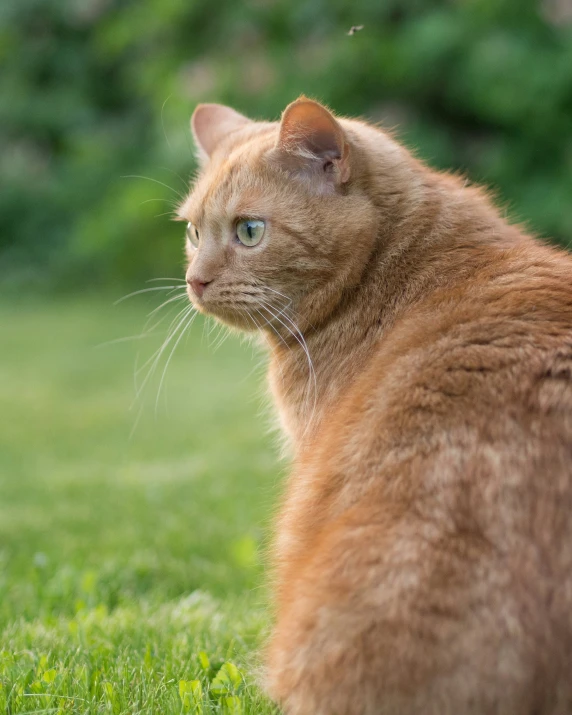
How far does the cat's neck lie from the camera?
2168 mm

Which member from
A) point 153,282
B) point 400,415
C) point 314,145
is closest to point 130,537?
point 314,145

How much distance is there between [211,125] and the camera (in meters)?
2.93

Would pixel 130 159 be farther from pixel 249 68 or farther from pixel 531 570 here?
pixel 531 570

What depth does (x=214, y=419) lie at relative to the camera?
6.54m

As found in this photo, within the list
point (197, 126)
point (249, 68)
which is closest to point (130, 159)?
point (249, 68)

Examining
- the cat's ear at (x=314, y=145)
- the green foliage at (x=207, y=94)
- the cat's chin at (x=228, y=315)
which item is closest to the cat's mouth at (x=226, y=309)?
the cat's chin at (x=228, y=315)

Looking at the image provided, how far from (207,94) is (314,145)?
8.36 m

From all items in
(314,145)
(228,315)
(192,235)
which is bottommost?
(228,315)

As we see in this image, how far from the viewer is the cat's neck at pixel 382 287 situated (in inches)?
85.4

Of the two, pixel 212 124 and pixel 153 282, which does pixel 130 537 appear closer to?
pixel 212 124

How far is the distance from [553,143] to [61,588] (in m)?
7.62

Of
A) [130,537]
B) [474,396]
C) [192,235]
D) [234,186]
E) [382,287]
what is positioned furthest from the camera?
[130,537]

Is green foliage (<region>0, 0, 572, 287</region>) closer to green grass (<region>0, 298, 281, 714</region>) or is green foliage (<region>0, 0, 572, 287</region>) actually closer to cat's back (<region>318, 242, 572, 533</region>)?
green grass (<region>0, 298, 281, 714</region>)

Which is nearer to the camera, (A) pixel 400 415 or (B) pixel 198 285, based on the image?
(A) pixel 400 415
